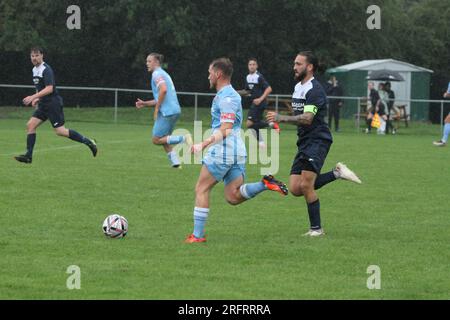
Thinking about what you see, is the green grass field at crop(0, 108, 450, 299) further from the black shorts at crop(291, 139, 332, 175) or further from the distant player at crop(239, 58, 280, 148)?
the distant player at crop(239, 58, 280, 148)

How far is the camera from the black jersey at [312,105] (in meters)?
10.8

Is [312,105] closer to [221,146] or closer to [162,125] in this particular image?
[221,146]

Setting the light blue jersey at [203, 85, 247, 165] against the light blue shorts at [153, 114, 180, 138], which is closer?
the light blue jersey at [203, 85, 247, 165]

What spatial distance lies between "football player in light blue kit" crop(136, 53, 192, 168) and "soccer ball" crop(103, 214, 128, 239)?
7.88 m

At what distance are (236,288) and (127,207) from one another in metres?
5.35

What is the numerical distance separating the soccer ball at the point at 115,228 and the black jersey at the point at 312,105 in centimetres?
214

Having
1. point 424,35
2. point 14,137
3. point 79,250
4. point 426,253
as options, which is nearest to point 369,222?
point 426,253

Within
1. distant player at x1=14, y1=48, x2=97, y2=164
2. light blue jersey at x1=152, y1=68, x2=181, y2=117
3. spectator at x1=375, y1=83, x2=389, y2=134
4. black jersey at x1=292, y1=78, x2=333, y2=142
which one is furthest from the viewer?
spectator at x1=375, y1=83, x2=389, y2=134

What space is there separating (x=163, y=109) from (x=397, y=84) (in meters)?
29.6

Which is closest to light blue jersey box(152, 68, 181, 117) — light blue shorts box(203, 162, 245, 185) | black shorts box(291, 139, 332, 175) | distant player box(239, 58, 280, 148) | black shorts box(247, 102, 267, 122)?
distant player box(239, 58, 280, 148)

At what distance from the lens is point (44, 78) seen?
1864 cm

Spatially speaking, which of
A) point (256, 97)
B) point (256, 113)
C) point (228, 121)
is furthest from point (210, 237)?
point (256, 97)

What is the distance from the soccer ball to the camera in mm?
10562
